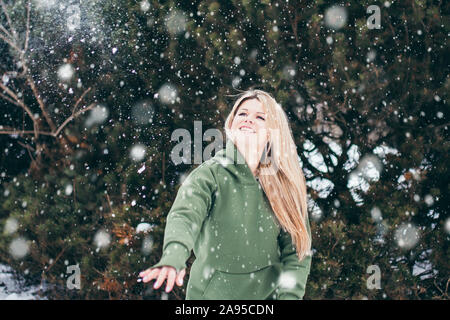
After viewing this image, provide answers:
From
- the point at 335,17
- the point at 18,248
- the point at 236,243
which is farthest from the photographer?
the point at 18,248

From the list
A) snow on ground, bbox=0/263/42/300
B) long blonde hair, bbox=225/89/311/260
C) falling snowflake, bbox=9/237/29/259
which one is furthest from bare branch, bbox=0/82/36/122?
long blonde hair, bbox=225/89/311/260

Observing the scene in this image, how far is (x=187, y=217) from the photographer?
1951 millimetres

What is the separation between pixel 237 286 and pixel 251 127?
694 millimetres

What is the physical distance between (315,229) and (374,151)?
28.1 inches

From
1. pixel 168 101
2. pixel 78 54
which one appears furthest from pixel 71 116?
pixel 168 101

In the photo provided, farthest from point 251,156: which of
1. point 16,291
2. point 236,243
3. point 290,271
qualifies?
point 16,291

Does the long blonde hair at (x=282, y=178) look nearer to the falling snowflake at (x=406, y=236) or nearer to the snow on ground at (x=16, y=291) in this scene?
the falling snowflake at (x=406, y=236)

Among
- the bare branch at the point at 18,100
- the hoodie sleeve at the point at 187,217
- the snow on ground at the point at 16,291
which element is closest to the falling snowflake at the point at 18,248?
the snow on ground at the point at 16,291

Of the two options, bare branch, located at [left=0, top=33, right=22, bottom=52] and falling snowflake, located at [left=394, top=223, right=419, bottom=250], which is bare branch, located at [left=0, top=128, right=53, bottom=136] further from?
falling snowflake, located at [left=394, top=223, right=419, bottom=250]

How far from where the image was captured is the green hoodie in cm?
212

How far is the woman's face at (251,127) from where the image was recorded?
2.28m

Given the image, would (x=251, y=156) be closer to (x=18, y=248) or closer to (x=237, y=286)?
(x=237, y=286)

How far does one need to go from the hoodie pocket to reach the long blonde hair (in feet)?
0.67
